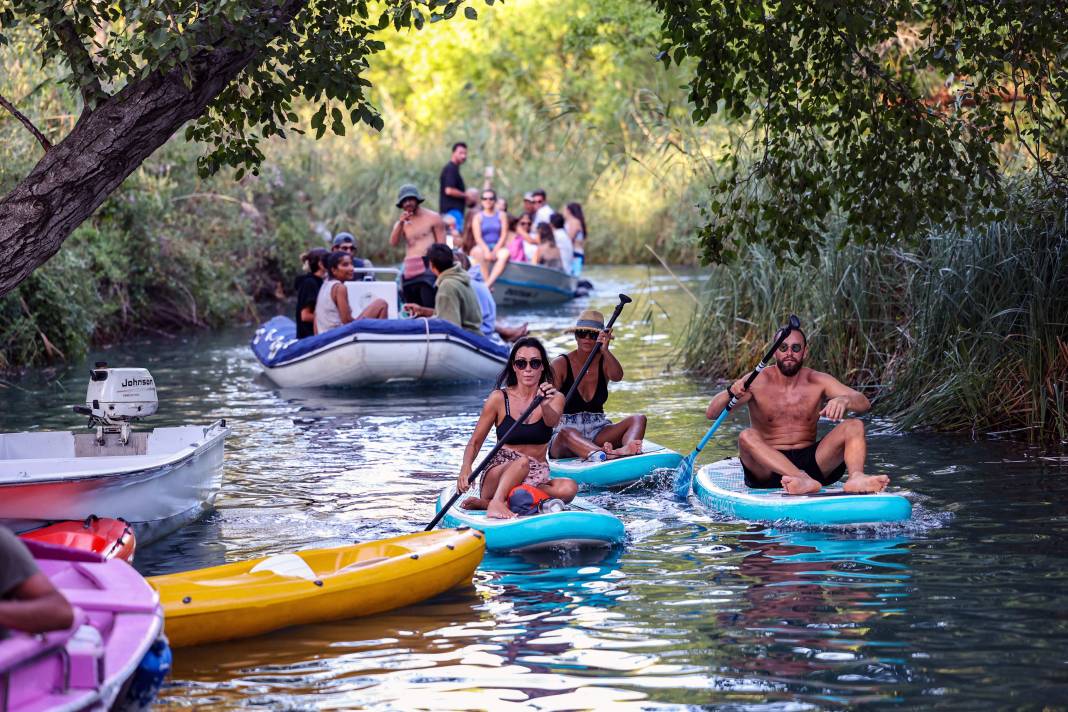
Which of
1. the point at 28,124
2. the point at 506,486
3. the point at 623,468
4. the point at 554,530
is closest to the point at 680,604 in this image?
the point at 554,530

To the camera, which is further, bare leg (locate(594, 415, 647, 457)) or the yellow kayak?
bare leg (locate(594, 415, 647, 457))

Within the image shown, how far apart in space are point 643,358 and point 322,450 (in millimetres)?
5541

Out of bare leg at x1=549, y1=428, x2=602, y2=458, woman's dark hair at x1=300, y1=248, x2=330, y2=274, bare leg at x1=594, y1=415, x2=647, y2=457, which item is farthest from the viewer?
woman's dark hair at x1=300, y1=248, x2=330, y2=274

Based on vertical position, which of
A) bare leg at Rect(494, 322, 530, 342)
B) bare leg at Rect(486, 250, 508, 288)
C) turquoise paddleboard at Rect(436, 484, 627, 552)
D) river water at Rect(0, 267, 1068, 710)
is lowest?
river water at Rect(0, 267, 1068, 710)

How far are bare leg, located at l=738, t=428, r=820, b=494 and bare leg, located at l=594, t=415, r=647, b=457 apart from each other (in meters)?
0.99

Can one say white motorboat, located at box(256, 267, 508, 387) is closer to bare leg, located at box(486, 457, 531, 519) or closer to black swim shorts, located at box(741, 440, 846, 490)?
black swim shorts, located at box(741, 440, 846, 490)

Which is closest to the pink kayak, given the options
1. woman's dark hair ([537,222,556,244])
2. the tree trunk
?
the tree trunk

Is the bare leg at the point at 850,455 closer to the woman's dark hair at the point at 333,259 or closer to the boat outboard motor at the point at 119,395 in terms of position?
the boat outboard motor at the point at 119,395

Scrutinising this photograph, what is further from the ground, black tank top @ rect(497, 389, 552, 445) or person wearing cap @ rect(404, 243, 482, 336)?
person wearing cap @ rect(404, 243, 482, 336)

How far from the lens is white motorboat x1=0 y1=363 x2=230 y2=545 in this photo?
21.7 feet

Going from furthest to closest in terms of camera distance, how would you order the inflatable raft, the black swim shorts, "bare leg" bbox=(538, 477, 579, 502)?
the inflatable raft
the black swim shorts
"bare leg" bbox=(538, 477, 579, 502)

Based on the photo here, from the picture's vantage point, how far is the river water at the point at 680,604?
5.14 metres

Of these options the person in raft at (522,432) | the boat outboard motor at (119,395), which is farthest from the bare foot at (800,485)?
the boat outboard motor at (119,395)

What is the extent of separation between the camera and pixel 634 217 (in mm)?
28641
